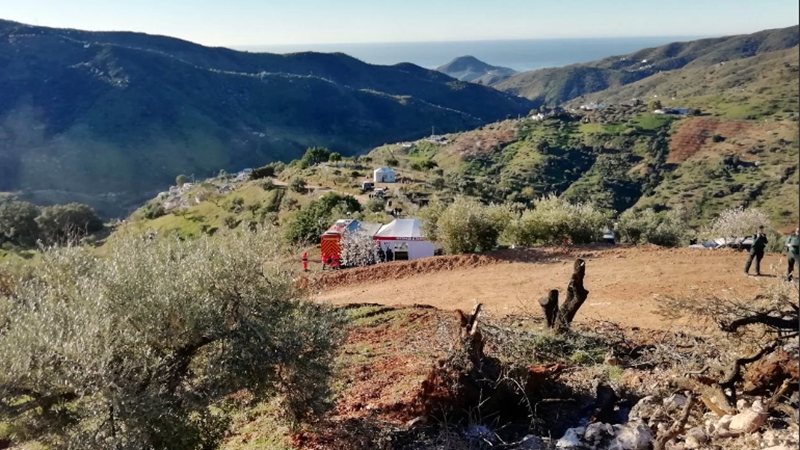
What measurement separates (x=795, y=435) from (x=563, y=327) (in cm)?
472

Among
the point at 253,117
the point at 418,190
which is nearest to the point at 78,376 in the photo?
the point at 418,190

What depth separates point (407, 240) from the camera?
21516 millimetres

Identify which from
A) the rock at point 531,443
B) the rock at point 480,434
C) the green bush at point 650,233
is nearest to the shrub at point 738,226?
the green bush at point 650,233

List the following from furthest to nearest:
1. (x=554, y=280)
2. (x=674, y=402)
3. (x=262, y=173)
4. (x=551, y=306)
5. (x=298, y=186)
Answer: (x=262, y=173), (x=298, y=186), (x=554, y=280), (x=551, y=306), (x=674, y=402)

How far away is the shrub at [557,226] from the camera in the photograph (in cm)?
2025

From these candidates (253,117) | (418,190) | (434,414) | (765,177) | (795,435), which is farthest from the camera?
(253,117)

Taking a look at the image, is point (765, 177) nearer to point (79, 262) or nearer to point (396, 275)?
point (396, 275)

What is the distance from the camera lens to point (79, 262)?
707 cm

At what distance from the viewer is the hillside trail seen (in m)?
12.9

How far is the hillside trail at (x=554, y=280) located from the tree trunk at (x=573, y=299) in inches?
74.9

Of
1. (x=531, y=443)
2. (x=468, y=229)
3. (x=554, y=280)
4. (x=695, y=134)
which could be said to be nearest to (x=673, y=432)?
(x=531, y=443)

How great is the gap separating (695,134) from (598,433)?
95.2 m

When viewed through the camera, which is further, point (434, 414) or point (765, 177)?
point (765, 177)

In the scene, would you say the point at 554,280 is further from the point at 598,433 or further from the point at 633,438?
the point at 633,438
